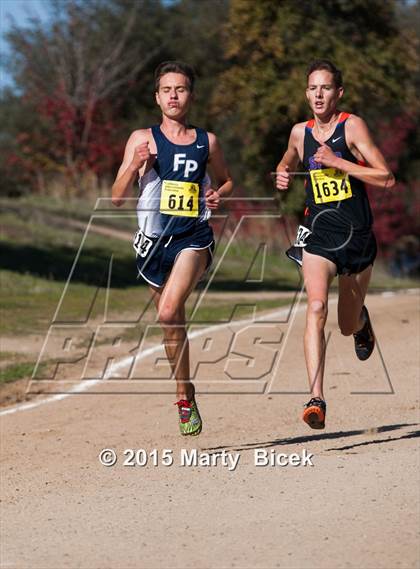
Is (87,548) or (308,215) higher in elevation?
(308,215)

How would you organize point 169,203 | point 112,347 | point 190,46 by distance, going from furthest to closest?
point 190,46 < point 112,347 < point 169,203

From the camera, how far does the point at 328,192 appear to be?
851cm

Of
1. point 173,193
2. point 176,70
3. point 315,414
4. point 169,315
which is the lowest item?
point 315,414

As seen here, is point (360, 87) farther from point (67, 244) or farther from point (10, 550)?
point (10, 550)

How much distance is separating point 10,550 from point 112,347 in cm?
949

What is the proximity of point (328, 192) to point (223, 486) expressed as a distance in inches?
85.9

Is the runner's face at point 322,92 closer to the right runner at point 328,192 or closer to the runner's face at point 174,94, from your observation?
the right runner at point 328,192

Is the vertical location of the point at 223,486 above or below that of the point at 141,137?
below

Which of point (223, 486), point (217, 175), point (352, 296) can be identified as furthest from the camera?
point (352, 296)

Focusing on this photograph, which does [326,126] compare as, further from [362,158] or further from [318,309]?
[318,309]

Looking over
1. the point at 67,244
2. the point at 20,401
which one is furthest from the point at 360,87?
the point at 20,401

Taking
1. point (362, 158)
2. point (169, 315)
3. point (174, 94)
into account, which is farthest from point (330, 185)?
point (169, 315)

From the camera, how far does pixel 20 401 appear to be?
12.4 metres

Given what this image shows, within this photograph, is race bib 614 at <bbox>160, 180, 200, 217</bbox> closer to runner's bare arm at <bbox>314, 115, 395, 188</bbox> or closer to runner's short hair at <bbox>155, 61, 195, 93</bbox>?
runner's short hair at <bbox>155, 61, 195, 93</bbox>
